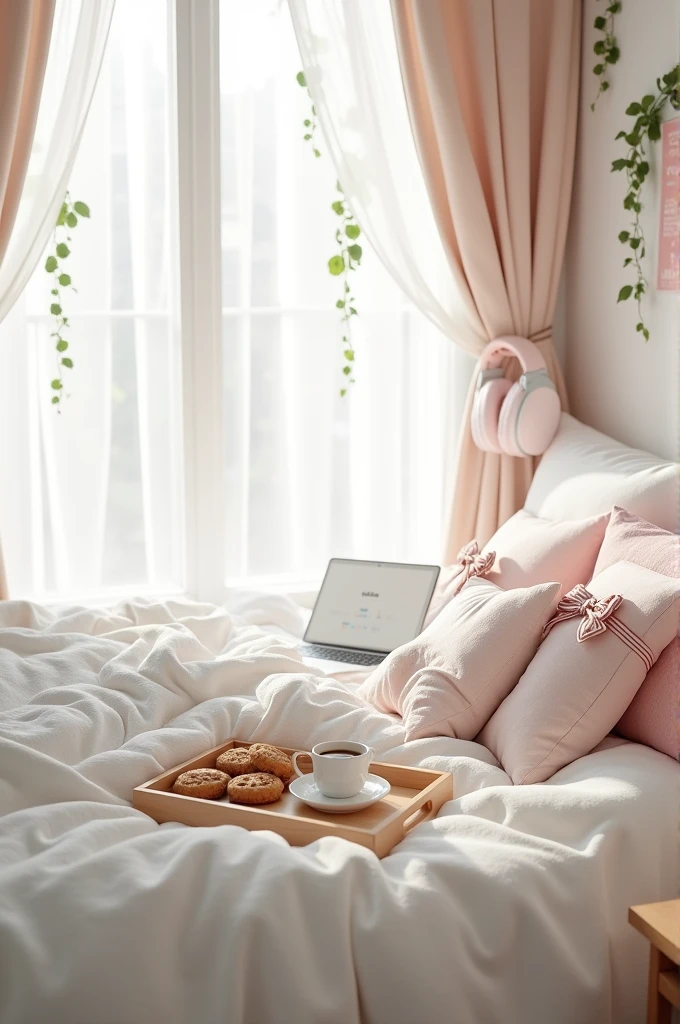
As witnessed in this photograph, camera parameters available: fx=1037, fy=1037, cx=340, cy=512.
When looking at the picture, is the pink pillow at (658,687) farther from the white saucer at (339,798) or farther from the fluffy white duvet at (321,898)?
the white saucer at (339,798)

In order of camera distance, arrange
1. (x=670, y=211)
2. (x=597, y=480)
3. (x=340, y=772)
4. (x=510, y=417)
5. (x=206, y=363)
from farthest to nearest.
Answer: (x=206, y=363) → (x=510, y=417) → (x=670, y=211) → (x=597, y=480) → (x=340, y=772)

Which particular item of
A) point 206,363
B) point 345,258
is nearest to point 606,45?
point 345,258

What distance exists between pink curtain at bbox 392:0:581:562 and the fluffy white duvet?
4.59 ft

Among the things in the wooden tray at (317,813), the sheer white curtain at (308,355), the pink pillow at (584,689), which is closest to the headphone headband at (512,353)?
the sheer white curtain at (308,355)

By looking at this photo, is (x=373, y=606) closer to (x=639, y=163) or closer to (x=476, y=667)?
(x=476, y=667)

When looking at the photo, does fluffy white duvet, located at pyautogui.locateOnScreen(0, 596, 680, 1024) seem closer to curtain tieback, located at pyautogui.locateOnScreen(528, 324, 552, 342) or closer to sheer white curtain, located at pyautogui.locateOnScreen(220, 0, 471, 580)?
sheer white curtain, located at pyautogui.locateOnScreen(220, 0, 471, 580)

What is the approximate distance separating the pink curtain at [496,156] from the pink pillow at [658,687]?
40.2 inches

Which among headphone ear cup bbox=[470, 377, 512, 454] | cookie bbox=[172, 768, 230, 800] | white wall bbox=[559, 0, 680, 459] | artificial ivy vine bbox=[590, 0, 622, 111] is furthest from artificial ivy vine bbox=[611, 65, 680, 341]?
cookie bbox=[172, 768, 230, 800]

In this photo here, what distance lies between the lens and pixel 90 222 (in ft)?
9.38

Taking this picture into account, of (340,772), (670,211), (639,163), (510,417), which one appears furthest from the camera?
(510,417)

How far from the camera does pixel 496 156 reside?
293 centimetres

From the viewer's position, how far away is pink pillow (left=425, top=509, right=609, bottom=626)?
2.21 m

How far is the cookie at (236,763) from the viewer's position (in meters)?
1.71

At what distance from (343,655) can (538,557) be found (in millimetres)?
555
